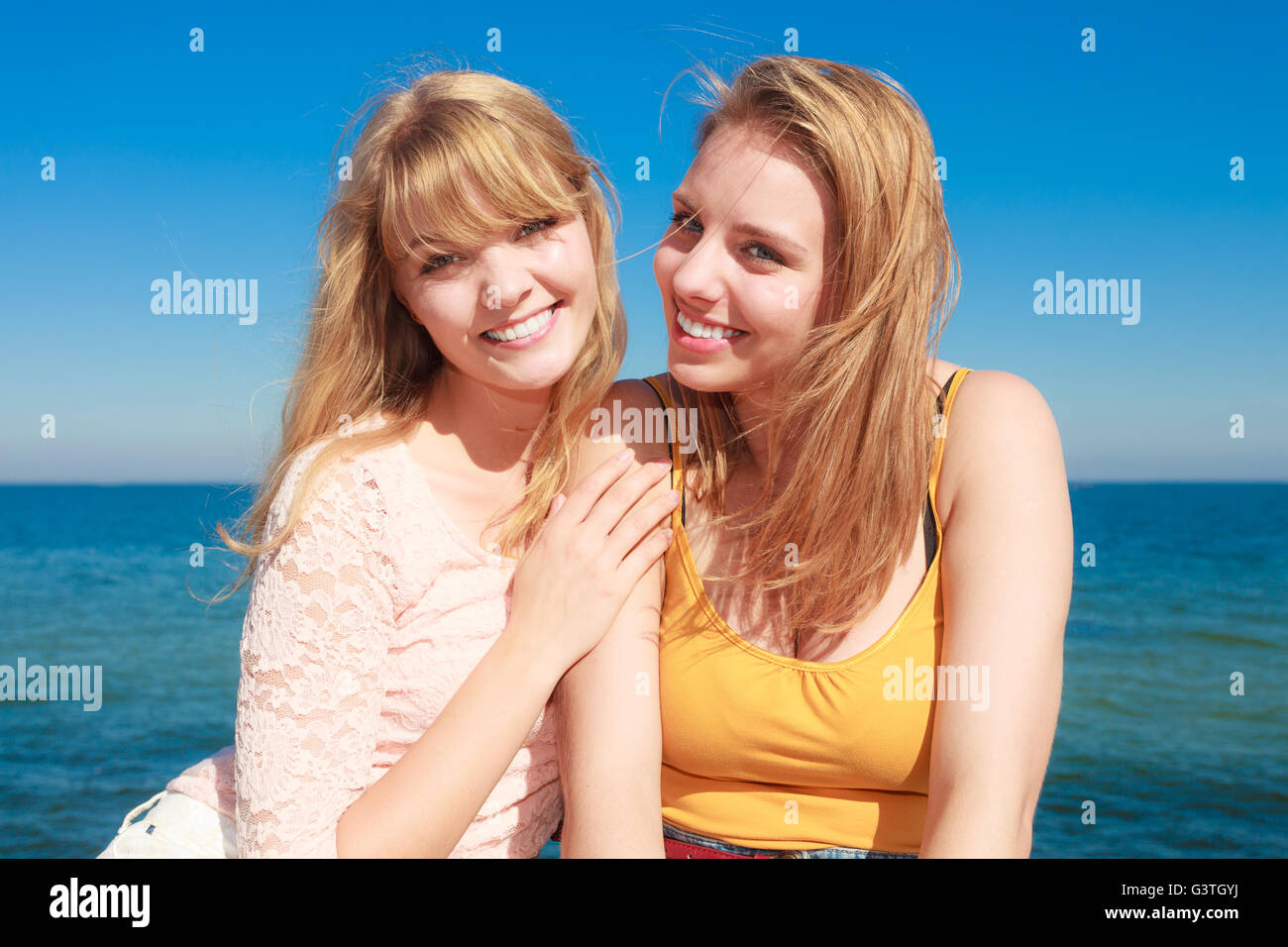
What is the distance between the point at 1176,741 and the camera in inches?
504

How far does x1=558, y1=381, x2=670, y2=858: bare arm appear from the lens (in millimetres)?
2758

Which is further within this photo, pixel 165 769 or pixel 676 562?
pixel 165 769

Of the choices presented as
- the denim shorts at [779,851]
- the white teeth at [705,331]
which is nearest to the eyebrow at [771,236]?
the white teeth at [705,331]

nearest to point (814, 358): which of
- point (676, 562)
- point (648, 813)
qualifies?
point (676, 562)

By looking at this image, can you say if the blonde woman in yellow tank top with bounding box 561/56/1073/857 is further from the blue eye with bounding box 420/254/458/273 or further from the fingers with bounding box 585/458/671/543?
the blue eye with bounding box 420/254/458/273

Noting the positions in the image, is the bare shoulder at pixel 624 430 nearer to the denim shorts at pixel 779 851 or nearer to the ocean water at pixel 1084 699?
the denim shorts at pixel 779 851

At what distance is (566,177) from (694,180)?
425 millimetres

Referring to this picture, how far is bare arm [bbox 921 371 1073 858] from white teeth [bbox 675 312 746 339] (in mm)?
751

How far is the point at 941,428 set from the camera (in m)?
2.90

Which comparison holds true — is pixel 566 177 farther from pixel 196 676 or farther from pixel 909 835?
pixel 196 676

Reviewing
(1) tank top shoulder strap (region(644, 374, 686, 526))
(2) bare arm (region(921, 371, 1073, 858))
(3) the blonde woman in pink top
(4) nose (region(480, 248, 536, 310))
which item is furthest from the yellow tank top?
(4) nose (region(480, 248, 536, 310))

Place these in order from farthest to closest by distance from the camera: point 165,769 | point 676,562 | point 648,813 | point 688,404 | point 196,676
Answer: point 196,676
point 165,769
point 688,404
point 676,562
point 648,813

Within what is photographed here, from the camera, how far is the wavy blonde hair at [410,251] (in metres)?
2.82

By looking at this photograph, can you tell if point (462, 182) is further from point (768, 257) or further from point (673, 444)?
point (673, 444)
